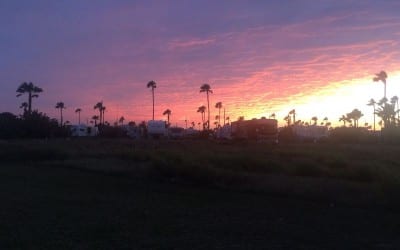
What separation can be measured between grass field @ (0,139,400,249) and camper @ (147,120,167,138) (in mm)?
55568

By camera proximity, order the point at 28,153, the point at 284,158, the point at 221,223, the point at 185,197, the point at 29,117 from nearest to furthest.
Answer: the point at 221,223, the point at 185,197, the point at 284,158, the point at 28,153, the point at 29,117

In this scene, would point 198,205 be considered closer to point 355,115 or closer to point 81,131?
point 81,131

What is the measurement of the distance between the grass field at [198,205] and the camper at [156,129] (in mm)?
55568

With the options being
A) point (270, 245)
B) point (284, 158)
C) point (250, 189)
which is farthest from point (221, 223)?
point (284, 158)

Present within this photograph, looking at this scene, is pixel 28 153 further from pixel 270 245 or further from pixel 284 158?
pixel 270 245

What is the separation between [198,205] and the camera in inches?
1041

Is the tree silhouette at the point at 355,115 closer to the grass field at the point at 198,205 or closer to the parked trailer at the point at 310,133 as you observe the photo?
the parked trailer at the point at 310,133

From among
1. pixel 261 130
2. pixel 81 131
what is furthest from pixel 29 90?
pixel 261 130

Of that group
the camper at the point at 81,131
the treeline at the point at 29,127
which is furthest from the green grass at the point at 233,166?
the camper at the point at 81,131

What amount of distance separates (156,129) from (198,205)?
76612 millimetres

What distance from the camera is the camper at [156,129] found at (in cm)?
10275

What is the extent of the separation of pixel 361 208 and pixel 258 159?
16436mm

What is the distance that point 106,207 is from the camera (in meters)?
25.1

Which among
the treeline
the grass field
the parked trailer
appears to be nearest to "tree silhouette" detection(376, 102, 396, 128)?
the parked trailer
